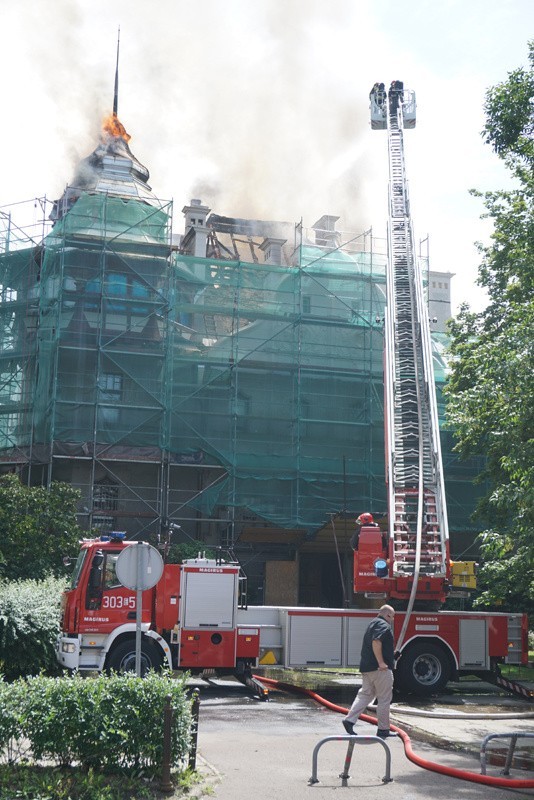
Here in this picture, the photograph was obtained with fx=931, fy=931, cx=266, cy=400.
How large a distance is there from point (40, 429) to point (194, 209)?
1692 centimetres

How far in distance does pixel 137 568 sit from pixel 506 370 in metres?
6.22

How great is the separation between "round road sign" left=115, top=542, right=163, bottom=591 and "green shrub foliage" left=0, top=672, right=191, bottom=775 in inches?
66.2

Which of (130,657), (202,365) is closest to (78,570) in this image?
(130,657)

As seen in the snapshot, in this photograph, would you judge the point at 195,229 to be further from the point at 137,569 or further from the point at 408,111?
the point at 137,569

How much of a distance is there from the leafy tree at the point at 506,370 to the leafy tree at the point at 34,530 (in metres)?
10.5

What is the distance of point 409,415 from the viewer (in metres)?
19.9

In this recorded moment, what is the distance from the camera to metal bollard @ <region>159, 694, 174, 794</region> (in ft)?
27.0

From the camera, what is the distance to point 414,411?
65.5ft

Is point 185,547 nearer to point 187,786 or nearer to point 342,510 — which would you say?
point 342,510

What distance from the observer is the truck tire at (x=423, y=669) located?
16.6 metres

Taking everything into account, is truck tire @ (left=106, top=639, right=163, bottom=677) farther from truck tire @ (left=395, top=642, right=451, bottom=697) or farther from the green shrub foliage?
the green shrub foliage

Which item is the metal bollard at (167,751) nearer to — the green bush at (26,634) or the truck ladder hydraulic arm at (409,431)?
the green bush at (26,634)

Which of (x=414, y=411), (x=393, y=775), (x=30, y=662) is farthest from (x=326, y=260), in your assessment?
(x=393, y=775)

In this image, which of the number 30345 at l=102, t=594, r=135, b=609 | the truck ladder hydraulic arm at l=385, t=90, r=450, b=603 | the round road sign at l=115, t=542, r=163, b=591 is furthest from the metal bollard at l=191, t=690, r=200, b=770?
the truck ladder hydraulic arm at l=385, t=90, r=450, b=603
